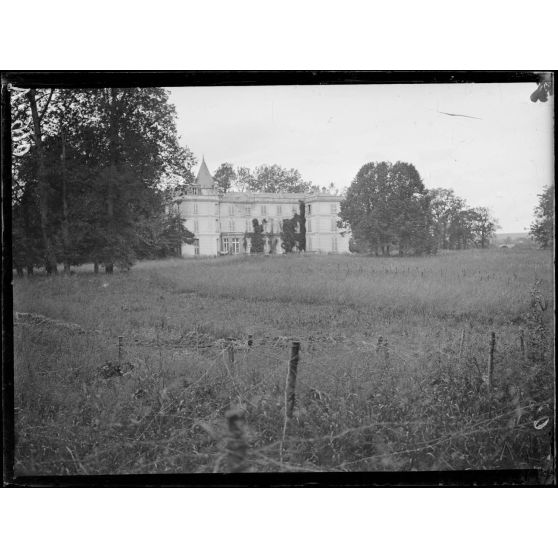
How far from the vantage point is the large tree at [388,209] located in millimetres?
4805

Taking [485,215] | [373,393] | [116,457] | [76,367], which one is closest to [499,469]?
[373,393]

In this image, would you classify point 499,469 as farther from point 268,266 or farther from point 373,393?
point 268,266

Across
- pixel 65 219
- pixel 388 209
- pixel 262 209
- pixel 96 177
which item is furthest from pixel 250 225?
pixel 65 219

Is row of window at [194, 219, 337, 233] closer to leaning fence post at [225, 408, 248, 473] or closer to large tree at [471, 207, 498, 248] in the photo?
large tree at [471, 207, 498, 248]

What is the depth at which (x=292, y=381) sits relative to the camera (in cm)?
463

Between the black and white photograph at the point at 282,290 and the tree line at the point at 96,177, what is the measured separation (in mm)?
19

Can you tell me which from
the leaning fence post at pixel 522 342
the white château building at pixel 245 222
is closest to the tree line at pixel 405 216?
the white château building at pixel 245 222

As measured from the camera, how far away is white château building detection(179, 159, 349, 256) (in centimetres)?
496

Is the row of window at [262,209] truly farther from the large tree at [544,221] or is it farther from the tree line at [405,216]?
the large tree at [544,221]

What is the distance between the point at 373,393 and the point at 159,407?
6.11ft

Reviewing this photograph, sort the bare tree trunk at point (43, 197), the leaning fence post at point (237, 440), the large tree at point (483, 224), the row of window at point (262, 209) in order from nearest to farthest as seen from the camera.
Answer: the leaning fence post at point (237, 440) < the bare tree trunk at point (43, 197) < the large tree at point (483, 224) < the row of window at point (262, 209)

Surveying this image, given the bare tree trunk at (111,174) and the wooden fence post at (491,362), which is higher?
the bare tree trunk at (111,174)

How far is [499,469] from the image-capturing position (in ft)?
15.4

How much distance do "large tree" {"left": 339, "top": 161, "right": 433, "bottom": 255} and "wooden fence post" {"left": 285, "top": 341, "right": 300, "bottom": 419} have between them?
1222 millimetres
